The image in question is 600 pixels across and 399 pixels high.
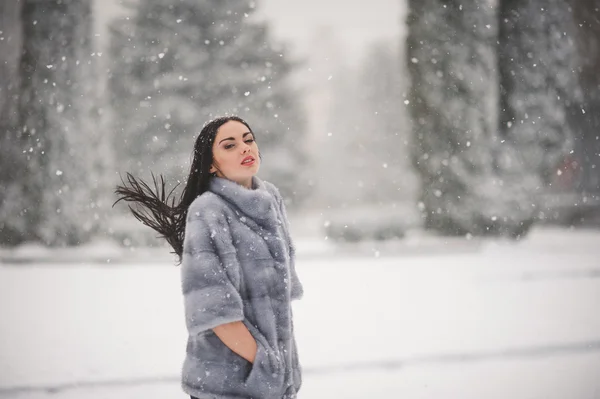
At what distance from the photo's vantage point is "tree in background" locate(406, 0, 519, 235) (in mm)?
12922

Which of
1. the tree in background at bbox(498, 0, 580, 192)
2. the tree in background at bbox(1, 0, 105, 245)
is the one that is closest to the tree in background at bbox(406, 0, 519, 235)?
the tree in background at bbox(498, 0, 580, 192)

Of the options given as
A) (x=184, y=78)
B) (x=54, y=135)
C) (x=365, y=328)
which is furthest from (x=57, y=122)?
(x=365, y=328)

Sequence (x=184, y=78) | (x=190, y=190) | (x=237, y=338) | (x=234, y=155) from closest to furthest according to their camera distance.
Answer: (x=237, y=338), (x=234, y=155), (x=190, y=190), (x=184, y=78)

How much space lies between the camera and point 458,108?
42.6 ft

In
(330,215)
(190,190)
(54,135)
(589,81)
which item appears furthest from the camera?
(589,81)

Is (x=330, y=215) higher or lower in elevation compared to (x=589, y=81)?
lower

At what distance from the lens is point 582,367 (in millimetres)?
4711

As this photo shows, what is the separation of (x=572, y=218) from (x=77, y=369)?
17.2 m

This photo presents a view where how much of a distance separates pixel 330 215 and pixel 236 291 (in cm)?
1359

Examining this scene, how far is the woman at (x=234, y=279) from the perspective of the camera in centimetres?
187

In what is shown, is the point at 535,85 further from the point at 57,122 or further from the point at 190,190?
the point at 190,190

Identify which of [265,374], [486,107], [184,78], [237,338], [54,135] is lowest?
[265,374]

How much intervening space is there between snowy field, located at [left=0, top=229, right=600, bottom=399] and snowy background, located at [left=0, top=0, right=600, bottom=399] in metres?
0.04

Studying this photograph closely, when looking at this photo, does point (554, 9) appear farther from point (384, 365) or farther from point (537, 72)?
point (384, 365)
